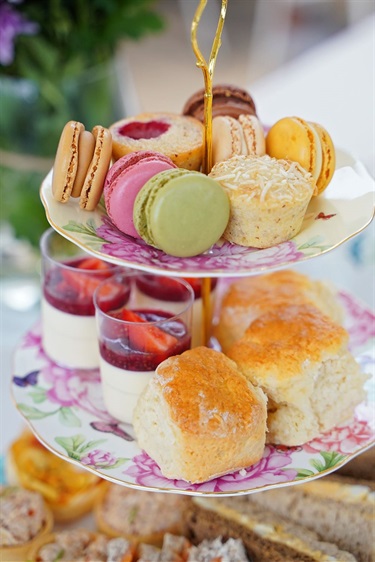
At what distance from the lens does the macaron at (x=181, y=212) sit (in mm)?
984

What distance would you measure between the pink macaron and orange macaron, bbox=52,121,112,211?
0.08 ft

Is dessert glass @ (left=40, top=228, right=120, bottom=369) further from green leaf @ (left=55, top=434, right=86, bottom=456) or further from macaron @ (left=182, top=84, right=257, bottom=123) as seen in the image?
macaron @ (left=182, top=84, right=257, bottom=123)

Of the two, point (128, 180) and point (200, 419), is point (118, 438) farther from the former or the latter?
point (128, 180)

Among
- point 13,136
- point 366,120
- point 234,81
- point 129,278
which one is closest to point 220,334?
point 129,278

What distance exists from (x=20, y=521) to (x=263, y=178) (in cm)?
89

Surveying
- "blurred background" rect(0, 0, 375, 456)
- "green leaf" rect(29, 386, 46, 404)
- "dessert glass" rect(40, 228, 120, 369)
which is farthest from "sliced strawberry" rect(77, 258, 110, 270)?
"blurred background" rect(0, 0, 375, 456)

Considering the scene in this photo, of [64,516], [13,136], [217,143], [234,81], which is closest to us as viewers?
[217,143]

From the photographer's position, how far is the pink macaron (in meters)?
1.05

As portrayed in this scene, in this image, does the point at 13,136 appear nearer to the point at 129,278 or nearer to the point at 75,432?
the point at 129,278

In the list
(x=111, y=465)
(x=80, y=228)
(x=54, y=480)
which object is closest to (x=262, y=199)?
(x=80, y=228)

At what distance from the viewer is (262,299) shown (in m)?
1.46

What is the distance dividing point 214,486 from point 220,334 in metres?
0.40

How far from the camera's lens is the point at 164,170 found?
104 centimetres

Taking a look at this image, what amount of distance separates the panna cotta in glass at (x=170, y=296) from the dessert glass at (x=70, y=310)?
0.07 m
